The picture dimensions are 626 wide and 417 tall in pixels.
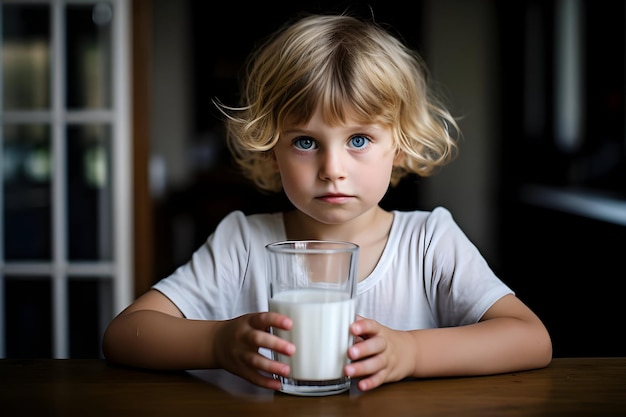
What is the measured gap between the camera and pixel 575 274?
9.42ft

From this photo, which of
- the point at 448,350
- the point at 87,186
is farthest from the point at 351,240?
the point at 87,186

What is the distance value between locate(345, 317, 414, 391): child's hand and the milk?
0.6 inches

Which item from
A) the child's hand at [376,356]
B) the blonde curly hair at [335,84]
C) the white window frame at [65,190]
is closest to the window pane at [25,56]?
the white window frame at [65,190]

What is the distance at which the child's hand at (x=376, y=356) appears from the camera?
760 mm

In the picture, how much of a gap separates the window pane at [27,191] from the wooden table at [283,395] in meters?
2.25

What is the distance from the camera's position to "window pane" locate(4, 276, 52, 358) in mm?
3004

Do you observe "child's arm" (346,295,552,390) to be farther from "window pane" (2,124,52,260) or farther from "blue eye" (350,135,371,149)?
"window pane" (2,124,52,260)

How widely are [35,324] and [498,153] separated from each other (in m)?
2.91

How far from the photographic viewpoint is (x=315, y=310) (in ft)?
2.44

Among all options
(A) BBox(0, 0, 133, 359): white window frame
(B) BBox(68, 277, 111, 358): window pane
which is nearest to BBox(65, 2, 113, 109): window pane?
(A) BBox(0, 0, 133, 359): white window frame

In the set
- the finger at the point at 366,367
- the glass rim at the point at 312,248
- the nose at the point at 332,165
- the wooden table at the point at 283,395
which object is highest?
the nose at the point at 332,165

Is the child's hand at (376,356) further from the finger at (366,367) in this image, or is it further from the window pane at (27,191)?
the window pane at (27,191)

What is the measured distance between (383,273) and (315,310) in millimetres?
457

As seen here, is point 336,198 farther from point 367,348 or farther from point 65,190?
point 65,190
